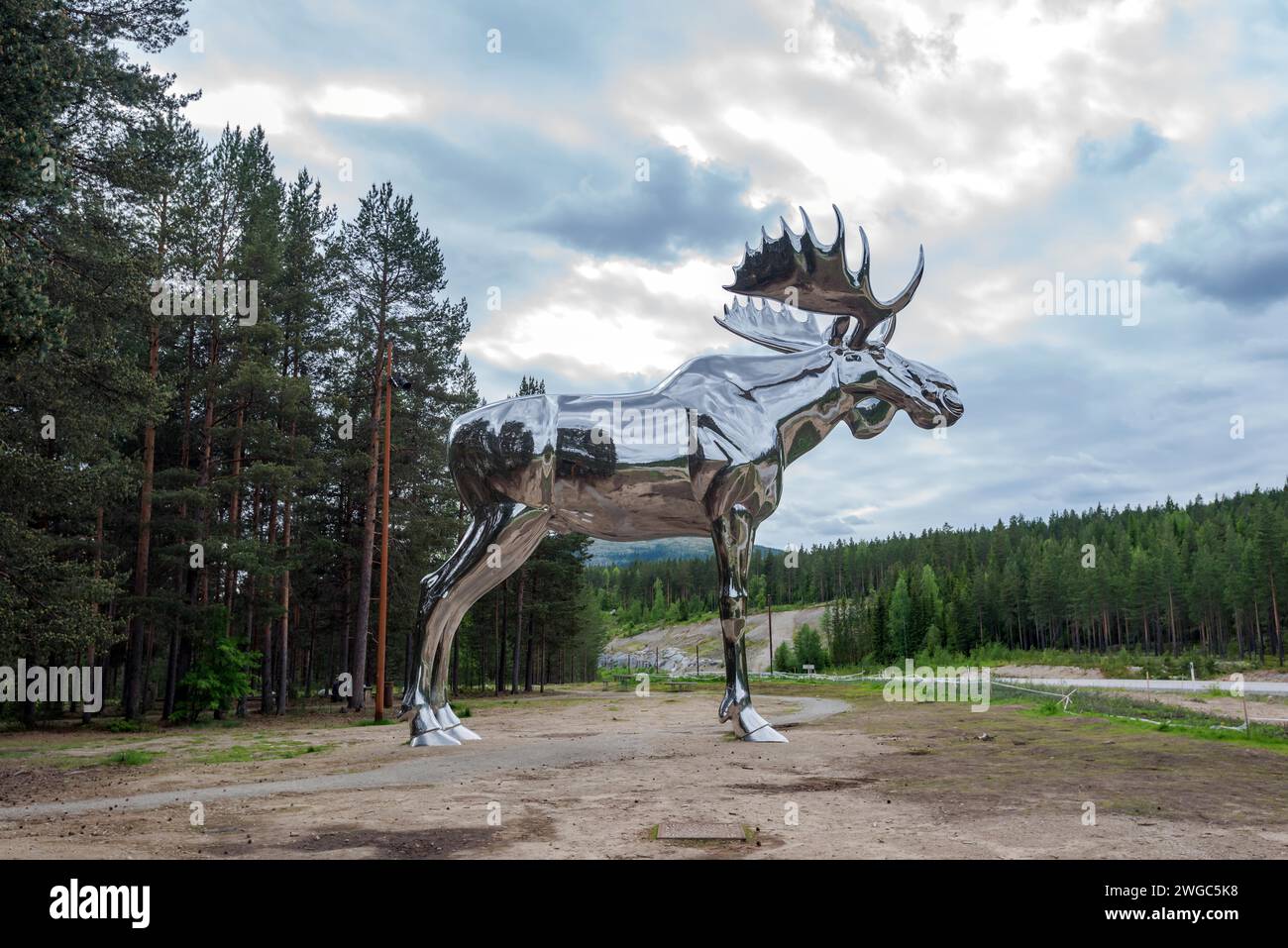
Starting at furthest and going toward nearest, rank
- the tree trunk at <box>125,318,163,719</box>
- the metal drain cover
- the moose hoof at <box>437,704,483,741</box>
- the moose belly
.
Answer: the tree trunk at <box>125,318,163,719</box>
the moose hoof at <box>437,704,483,741</box>
the moose belly
the metal drain cover

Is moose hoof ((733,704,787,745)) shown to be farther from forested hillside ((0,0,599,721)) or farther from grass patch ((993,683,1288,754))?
forested hillside ((0,0,599,721))

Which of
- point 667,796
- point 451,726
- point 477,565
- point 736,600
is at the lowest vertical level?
point 451,726

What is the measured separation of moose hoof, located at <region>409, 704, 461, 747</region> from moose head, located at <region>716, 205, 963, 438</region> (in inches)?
290

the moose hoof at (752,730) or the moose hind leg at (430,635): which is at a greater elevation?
the moose hind leg at (430,635)

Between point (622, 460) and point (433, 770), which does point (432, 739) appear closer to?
point (433, 770)

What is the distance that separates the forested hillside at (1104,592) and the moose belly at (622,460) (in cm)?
5006

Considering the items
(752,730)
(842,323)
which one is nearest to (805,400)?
(842,323)

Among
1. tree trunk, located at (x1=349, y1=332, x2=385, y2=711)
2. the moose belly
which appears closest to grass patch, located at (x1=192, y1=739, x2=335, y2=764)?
the moose belly

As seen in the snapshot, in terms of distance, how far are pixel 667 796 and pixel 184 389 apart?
23073mm

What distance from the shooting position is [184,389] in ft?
83.2

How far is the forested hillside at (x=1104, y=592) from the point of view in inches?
2689

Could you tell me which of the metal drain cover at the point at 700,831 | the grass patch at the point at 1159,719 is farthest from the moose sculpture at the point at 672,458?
the grass patch at the point at 1159,719

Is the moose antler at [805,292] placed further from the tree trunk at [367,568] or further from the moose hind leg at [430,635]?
the tree trunk at [367,568]

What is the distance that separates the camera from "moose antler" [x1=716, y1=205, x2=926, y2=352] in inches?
504
